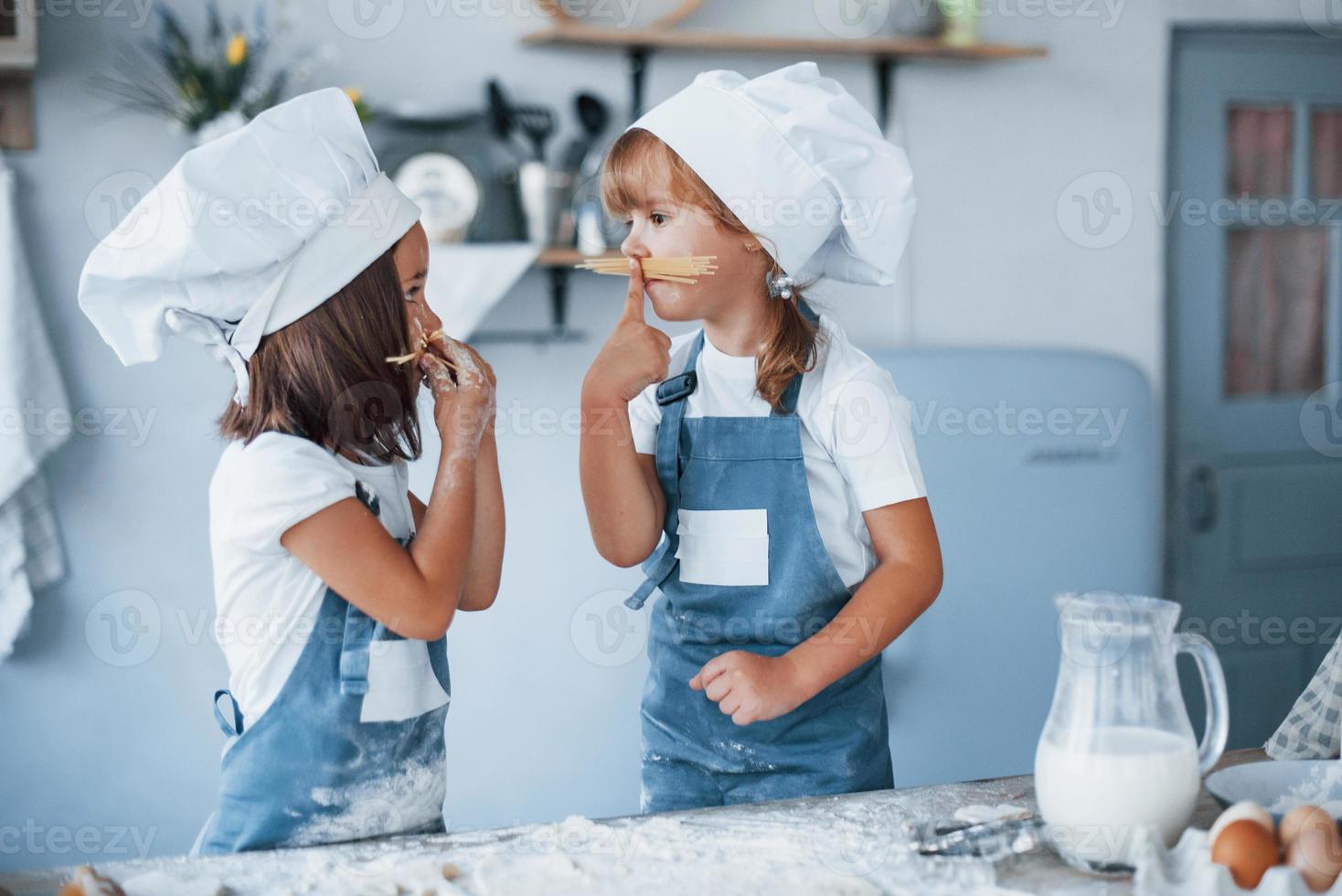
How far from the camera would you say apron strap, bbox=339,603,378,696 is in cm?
106

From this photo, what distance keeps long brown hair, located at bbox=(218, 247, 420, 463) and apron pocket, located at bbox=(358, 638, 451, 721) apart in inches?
7.5

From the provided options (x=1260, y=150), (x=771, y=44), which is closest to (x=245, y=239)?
(x=771, y=44)

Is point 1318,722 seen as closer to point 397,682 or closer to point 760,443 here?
point 760,443

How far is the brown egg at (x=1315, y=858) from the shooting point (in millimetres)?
800

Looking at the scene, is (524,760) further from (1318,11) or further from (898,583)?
(1318,11)

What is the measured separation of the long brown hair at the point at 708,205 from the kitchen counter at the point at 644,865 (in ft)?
1.60

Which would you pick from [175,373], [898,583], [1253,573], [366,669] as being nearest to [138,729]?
[175,373]

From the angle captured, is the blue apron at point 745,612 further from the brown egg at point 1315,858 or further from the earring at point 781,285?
the brown egg at point 1315,858

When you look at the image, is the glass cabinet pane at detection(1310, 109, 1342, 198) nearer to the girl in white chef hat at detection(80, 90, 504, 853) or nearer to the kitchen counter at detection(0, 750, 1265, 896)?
the kitchen counter at detection(0, 750, 1265, 896)

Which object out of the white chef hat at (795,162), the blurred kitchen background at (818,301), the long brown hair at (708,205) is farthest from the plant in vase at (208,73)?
the white chef hat at (795,162)

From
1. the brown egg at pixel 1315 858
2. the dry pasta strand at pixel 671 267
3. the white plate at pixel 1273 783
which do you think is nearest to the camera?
the brown egg at pixel 1315 858

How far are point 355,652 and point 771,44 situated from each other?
1479 millimetres

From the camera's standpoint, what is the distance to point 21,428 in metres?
1.81

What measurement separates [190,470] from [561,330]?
0.68 meters
